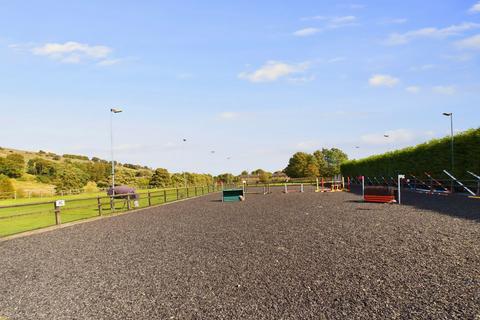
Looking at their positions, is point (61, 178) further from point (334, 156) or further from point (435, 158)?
point (334, 156)

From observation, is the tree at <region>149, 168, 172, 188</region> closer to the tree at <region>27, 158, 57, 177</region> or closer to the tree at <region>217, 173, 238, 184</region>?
the tree at <region>217, 173, 238, 184</region>

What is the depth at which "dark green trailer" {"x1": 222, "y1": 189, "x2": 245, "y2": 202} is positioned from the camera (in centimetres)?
3135

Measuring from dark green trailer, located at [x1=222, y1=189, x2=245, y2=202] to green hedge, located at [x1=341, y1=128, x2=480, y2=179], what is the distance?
1670 cm

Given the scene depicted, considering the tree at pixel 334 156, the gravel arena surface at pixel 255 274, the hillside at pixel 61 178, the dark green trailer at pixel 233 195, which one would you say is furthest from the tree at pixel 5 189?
the tree at pixel 334 156

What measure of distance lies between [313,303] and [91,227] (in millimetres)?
13390

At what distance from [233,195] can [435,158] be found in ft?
57.7

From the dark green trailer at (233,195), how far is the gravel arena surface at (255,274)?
18038mm

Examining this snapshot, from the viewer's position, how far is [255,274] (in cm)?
732

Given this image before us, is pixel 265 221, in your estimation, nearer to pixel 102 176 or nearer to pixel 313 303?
pixel 313 303

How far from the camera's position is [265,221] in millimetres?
15625

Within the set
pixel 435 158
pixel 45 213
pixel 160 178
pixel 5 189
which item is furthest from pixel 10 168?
pixel 435 158

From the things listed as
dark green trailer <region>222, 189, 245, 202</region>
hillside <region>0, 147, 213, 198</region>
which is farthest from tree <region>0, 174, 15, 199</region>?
dark green trailer <region>222, 189, 245, 202</region>

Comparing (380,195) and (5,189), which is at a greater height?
(5,189)

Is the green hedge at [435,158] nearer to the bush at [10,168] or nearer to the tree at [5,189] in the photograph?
the tree at [5,189]
